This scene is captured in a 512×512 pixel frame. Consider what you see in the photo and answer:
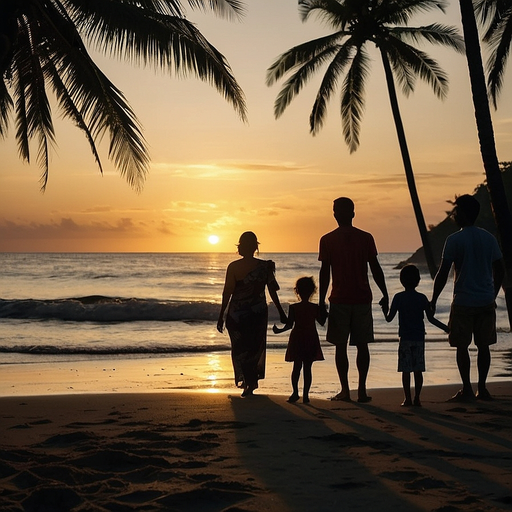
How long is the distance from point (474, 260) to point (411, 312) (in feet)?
2.45

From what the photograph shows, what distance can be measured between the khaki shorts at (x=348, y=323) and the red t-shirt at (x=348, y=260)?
0.22ft

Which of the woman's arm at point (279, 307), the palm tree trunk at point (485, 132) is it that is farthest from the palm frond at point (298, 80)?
the woman's arm at point (279, 307)

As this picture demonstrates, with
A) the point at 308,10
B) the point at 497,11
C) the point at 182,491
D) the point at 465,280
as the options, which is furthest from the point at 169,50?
the point at 308,10

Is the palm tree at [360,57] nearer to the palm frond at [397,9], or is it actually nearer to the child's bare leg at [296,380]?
the palm frond at [397,9]

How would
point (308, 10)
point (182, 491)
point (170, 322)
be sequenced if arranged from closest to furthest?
1. point (182, 491)
2. point (308, 10)
3. point (170, 322)

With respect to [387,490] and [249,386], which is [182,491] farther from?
[249,386]

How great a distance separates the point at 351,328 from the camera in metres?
7.47

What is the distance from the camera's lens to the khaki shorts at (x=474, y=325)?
24.0 ft

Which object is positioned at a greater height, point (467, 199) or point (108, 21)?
point (108, 21)

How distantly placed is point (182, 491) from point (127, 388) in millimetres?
6074

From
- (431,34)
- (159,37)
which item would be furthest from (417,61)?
(159,37)

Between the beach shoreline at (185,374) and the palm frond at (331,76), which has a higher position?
the palm frond at (331,76)

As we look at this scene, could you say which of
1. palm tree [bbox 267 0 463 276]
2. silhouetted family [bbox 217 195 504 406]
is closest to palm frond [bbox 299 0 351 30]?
palm tree [bbox 267 0 463 276]

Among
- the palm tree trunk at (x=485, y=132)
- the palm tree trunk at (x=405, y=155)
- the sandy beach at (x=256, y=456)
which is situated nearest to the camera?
the sandy beach at (x=256, y=456)
